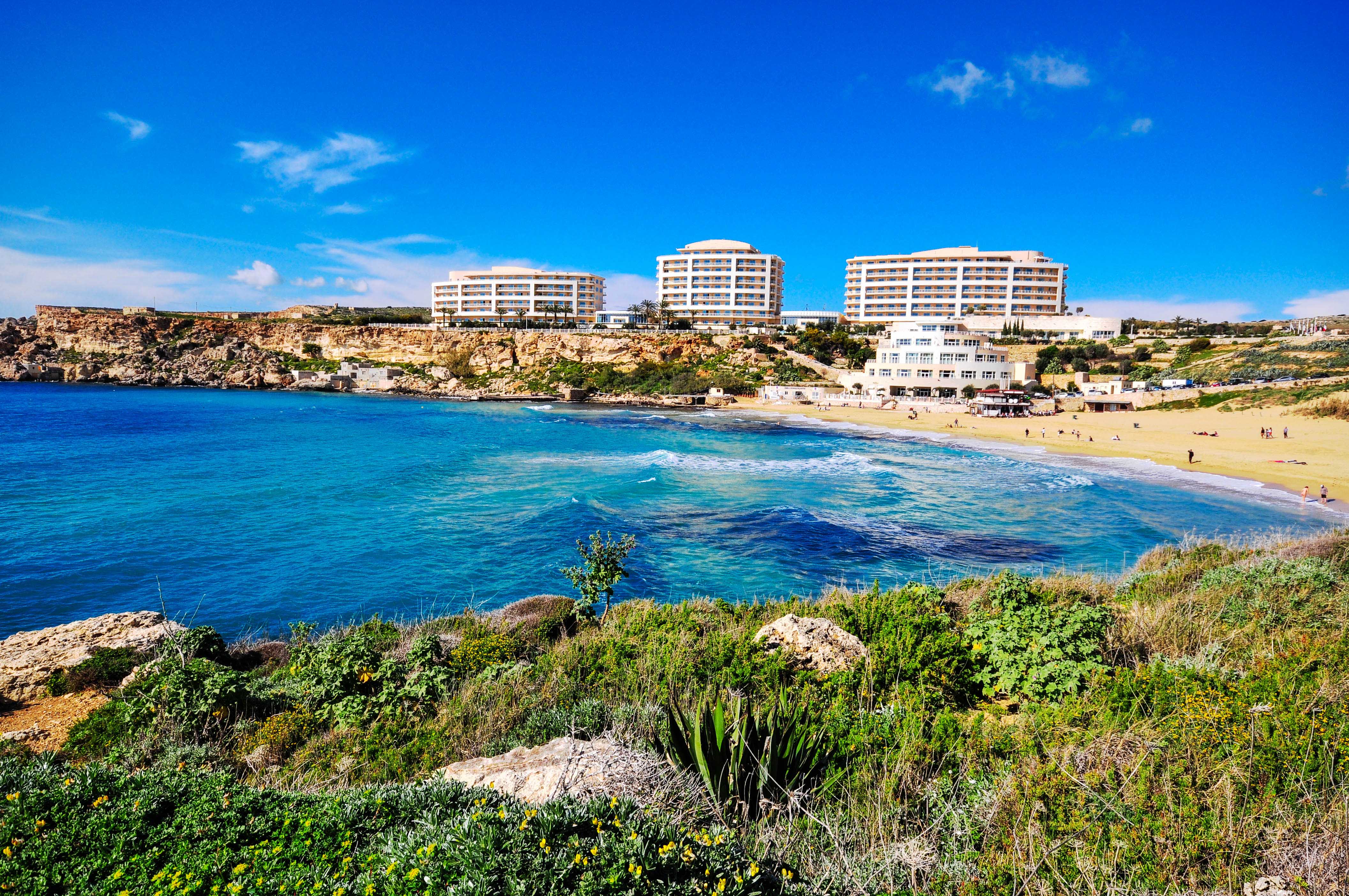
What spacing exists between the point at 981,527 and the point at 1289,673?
18.0 m

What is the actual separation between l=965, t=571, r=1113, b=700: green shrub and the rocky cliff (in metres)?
92.6

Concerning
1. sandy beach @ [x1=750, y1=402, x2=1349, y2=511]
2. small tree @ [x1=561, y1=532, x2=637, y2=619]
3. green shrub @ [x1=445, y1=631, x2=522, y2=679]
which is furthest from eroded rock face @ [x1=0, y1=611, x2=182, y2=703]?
sandy beach @ [x1=750, y1=402, x2=1349, y2=511]

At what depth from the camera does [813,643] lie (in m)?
7.70

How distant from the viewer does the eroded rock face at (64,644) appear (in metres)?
8.34

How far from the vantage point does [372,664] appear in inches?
298

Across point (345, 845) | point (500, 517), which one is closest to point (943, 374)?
point (500, 517)

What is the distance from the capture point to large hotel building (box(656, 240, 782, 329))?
403 feet

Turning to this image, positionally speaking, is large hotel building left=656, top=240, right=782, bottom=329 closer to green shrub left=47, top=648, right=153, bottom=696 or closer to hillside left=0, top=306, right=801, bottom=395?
hillside left=0, top=306, right=801, bottom=395

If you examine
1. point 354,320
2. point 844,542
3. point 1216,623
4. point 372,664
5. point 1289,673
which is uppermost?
point 354,320

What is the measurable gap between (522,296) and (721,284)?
141 ft

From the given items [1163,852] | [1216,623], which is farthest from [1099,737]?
[1216,623]

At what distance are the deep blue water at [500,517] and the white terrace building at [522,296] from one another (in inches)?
3650

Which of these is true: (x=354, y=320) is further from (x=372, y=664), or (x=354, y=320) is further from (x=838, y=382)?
(x=372, y=664)

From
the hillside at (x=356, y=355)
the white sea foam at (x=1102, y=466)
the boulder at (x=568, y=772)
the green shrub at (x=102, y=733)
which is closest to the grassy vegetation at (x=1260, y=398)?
the white sea foam at (x=1102, y=466)
